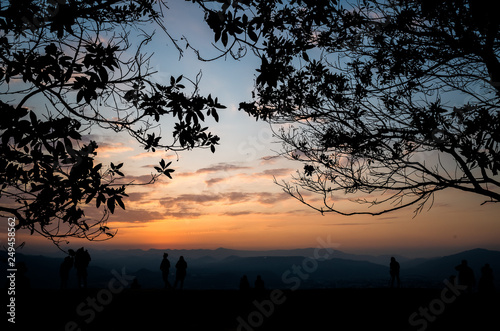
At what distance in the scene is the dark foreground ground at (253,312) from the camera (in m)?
9.20

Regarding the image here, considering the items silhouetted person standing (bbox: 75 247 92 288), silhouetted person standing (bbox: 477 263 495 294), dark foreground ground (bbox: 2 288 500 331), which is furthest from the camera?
silhouetted person standing (bbox: 75 247 92 288)

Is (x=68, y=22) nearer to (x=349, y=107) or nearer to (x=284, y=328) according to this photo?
(x=349, y=107)

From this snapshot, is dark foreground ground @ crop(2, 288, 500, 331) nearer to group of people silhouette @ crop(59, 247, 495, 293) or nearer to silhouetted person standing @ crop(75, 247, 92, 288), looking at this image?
group of people silhouette @ crop(59, 247, 495, 293)

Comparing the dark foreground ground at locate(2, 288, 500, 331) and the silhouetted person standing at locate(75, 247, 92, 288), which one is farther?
the silhouetted person standing at locate(75, 247, 92, 288)

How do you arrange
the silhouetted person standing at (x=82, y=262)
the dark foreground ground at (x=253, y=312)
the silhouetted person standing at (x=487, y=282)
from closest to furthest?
the dark foreground ground at (x=253, y=312) → the silhouetted person standing at (x=487, y=282) → the silhouetted person standing at (x=82, y=262)

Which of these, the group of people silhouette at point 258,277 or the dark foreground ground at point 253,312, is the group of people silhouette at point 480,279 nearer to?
the group of people silhouette at point 258,277

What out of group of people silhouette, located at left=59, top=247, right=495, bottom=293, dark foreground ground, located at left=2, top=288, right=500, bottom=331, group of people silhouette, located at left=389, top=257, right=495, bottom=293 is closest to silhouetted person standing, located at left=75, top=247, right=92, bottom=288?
group of people silhouette, located at left=59, top=247, right=495, bottom=293

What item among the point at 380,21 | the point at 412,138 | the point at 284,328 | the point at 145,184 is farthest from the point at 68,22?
the point at 284,328

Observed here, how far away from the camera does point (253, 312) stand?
10.3 m

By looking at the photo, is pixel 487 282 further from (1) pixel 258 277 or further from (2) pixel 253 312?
(2) pixel 253 312

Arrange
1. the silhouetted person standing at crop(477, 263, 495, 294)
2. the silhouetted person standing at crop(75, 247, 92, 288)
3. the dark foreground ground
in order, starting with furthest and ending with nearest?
the silhouetted person standing at crop(75, 247, 92, 288) < the silhouetted person standing at crop(477, 263, 495, 294) < the dark foreground ground

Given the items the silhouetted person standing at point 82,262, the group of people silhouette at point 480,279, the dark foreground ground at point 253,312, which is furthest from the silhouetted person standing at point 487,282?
the silhouetted person standing at point 82,262

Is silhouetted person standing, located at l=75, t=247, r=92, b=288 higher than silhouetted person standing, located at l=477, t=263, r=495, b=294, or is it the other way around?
silhouetted person standing, located at l=75, t=247, r=92, b=288

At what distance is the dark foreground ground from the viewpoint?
9195mm
